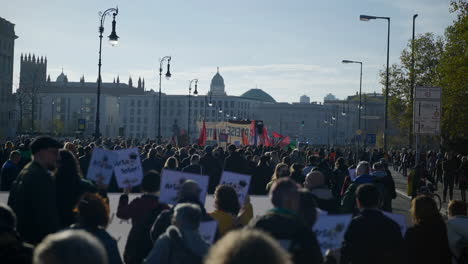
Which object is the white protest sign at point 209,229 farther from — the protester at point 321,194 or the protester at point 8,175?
the protester at point 8,175

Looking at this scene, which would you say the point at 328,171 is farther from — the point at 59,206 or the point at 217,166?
the point at 59,206

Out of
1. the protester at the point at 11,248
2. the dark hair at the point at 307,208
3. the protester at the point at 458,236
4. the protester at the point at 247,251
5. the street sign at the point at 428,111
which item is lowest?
the protester at the point at 458,236

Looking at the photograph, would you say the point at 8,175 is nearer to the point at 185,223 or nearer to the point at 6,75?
the point at 185,223

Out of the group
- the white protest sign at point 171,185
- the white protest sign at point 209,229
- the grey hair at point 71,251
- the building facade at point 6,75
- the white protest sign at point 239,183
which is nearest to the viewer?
the grey hair at point 71,251

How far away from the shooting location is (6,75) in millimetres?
111562

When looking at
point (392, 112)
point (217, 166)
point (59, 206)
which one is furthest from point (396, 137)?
point (59, 206)

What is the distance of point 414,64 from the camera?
172 ft

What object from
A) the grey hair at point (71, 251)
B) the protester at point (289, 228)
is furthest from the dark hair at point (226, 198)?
the grey hair at point (71, 251)

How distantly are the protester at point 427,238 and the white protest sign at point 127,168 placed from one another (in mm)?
7081

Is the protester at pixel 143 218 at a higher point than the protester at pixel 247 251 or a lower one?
lower

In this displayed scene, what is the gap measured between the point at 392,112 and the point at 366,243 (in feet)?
161

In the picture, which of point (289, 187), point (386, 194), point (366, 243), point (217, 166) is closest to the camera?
point (289, 187)

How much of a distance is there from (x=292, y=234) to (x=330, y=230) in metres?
1.75

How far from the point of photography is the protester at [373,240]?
22.8 ft
